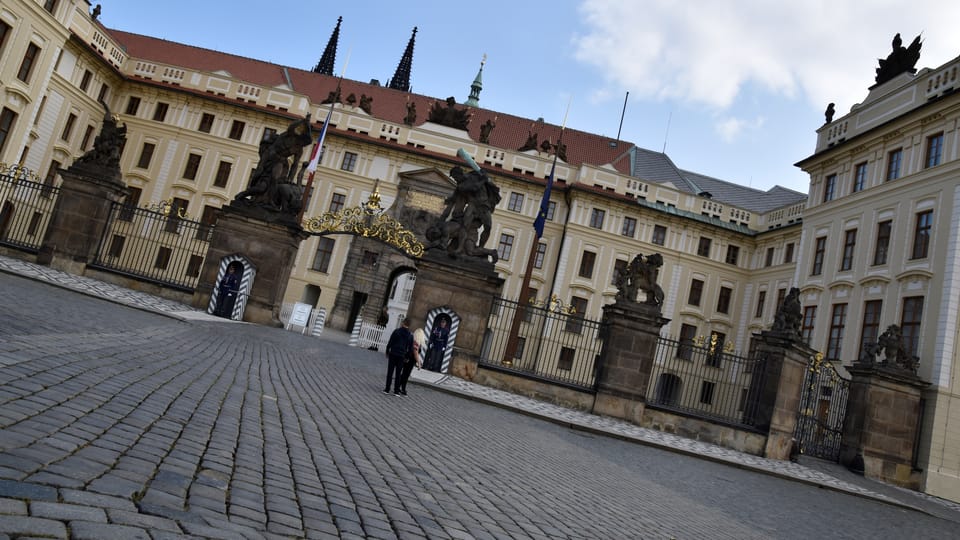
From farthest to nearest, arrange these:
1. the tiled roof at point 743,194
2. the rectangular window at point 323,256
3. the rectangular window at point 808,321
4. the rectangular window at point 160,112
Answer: the tiled roof at point 743,194
the rectangular window at point 160,112
the rectangular window at point 323,256
the rectangular window at point 808,321

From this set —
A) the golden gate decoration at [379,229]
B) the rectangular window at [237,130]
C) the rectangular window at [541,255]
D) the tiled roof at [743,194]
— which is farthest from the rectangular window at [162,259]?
the tiled roof at [743,194]

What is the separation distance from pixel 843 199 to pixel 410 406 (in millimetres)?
26991

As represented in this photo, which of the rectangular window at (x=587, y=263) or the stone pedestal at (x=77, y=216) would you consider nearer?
the stone pedestal at (x=77, y=216)

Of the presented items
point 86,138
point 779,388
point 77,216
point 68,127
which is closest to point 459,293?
point 779,388

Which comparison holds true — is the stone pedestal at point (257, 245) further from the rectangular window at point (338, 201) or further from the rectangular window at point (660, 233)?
the rectangular window at point (660, 233)

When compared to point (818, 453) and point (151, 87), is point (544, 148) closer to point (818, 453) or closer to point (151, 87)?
point (151, 87)

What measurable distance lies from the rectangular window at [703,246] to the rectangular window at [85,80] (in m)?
40.2

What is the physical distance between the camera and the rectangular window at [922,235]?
24297 millimetres

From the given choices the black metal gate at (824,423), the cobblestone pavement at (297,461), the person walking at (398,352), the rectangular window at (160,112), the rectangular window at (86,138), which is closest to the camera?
the cobblestone pavement at (297,461)

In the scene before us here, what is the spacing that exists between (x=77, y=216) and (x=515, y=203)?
93.5ft

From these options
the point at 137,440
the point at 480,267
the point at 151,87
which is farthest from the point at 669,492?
the point at 151,87

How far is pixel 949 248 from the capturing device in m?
23.0

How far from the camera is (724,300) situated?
4250cm

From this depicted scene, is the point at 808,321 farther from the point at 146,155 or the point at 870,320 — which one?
the point at 146,155
